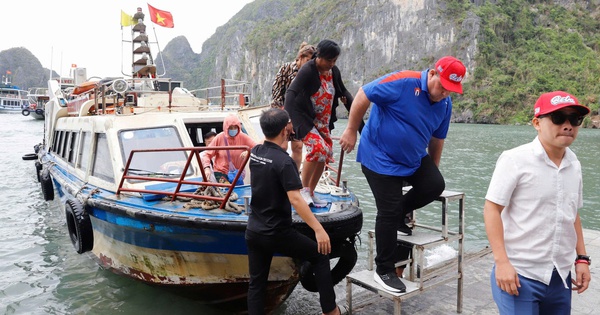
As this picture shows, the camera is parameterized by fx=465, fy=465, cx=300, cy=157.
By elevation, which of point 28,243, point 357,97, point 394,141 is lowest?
point 28,243

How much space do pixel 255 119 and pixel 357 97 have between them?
4.32 meters

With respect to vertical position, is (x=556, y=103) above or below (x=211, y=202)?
above

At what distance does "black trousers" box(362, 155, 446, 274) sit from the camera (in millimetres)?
3602

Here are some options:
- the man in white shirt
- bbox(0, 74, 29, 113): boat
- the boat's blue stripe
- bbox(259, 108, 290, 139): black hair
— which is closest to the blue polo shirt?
bbox(259, 108, 290, 139): black hair

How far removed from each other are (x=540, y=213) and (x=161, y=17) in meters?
15.1

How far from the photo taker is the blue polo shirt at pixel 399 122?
11.3 ft

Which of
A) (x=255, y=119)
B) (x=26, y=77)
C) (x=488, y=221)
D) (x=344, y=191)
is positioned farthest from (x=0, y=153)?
(x=26, y=77)

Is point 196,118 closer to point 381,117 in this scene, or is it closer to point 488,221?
point 381,117

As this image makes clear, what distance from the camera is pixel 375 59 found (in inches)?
4104

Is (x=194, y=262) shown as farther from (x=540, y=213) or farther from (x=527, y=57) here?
(x=527, y=57)

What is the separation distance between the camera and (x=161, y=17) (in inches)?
606

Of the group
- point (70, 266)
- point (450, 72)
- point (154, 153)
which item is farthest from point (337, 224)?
point (70, 266)

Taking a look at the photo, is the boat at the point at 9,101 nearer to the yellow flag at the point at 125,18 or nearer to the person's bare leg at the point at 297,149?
the yellow flag at the point at 125,18

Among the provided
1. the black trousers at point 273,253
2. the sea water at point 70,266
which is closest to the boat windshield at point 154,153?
the sea water at point 70,266
